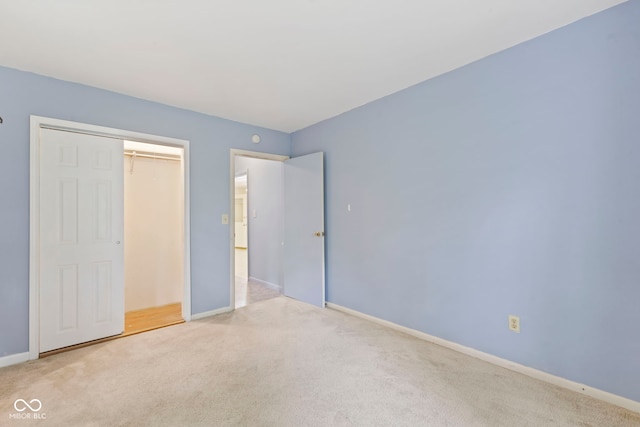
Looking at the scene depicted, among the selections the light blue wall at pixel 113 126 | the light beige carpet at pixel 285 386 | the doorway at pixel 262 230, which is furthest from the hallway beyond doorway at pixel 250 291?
the light beige carpet at pixel 285 386

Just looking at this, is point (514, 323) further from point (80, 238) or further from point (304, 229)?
point (80, 238)

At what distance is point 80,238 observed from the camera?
106 inches

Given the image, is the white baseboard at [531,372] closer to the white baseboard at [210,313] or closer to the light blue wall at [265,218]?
the white baseboard at [210,313]

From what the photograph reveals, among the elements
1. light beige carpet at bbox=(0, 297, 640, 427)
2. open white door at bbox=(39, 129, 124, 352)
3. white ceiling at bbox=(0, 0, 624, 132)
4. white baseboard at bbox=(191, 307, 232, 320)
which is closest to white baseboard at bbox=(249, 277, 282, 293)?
white baseboard at bbox=(191, 307, 232, 320)

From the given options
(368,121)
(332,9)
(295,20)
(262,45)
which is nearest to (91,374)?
(262,45)

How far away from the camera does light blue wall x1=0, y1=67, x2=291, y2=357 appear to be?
2.32 meters

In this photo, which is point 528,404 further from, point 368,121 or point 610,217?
point 368,121

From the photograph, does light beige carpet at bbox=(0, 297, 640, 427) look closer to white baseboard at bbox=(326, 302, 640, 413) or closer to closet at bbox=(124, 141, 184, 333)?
white baseboard at bbox=(326, 302, 640, 413)

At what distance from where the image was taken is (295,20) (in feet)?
6.04

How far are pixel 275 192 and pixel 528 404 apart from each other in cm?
396

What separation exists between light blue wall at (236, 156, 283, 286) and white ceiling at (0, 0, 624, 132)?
2078mm

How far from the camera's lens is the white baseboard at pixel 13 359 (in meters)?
2.27

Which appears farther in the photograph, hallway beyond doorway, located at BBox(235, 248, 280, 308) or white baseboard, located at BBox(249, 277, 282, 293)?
white baseboard, located at BBox(249, 277, 282, 293)

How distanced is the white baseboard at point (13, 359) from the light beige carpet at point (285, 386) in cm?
7
